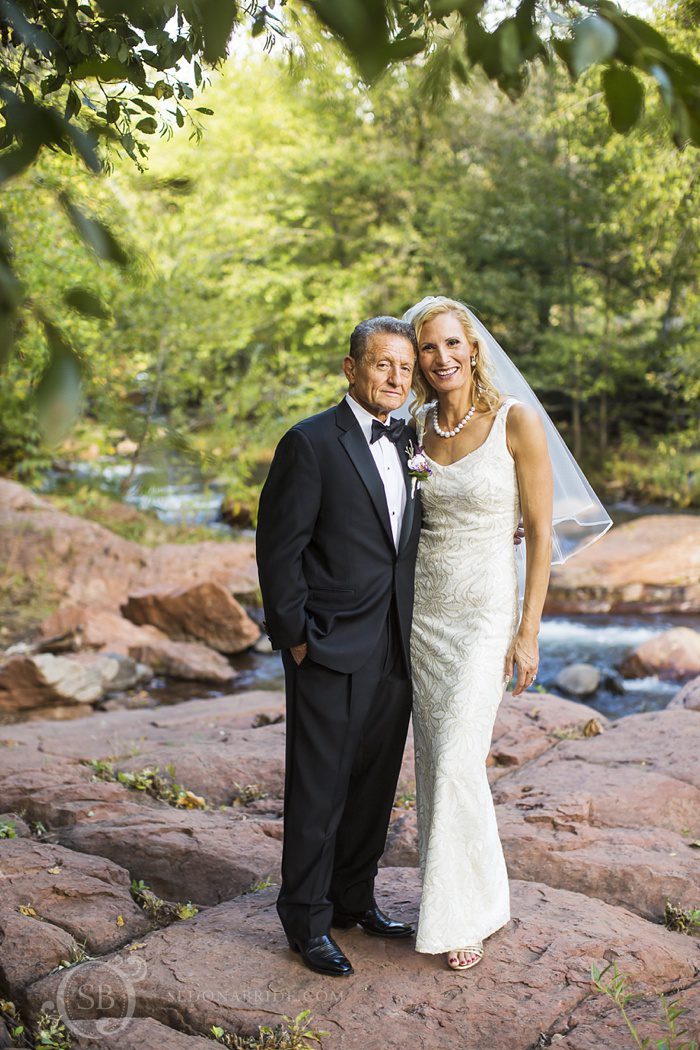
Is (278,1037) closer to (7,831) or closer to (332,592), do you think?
(332,592)

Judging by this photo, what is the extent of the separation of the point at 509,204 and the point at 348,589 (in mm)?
15639

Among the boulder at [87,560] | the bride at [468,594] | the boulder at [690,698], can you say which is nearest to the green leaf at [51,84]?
the bride at [468,594]

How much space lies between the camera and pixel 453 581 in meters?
3.13

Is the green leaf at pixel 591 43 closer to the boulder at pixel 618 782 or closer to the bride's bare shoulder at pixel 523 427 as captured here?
the bride's bare shoulder at pixel 523 427

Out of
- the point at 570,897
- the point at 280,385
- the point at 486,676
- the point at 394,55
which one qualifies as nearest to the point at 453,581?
the point at 486,676

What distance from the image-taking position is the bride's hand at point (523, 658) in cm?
308

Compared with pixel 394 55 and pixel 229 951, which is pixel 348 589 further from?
pixel 394 55

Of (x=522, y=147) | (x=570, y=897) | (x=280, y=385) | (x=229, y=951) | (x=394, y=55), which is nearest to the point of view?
(x=394, y=55)

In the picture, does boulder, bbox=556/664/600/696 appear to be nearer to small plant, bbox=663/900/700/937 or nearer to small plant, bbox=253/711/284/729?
small plant, bbox=253/711/284/729

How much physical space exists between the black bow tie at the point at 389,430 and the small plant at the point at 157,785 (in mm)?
2249

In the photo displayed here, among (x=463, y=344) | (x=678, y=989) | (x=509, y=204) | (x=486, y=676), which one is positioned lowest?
(x=678, y=989)

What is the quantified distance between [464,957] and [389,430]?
5.11 feet

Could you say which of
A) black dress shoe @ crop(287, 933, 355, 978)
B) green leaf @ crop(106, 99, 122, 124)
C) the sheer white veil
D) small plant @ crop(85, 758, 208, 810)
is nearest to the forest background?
small plant @ crop(85, 758, 208, 810)

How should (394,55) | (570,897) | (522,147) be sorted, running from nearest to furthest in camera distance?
(394,55) → (570,897) → (522,147)
